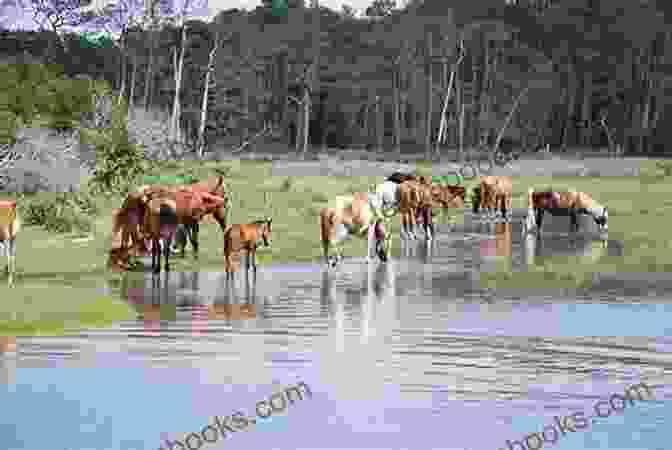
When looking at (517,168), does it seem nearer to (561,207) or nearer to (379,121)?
(561,207)

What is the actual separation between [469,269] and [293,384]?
1484 cm

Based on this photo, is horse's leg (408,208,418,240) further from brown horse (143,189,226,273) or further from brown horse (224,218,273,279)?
brown horse (224,218,273,279)

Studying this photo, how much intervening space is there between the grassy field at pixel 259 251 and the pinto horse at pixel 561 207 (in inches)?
22.7

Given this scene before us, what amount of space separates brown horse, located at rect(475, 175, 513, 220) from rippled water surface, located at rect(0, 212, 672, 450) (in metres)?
23.1

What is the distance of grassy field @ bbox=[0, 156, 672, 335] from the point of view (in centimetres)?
2092

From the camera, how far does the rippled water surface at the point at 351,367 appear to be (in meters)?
13.2

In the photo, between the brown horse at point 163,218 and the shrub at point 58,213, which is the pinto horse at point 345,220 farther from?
the shrub at point 58,213

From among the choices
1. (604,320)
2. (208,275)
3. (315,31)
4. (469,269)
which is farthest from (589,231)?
(315,31)

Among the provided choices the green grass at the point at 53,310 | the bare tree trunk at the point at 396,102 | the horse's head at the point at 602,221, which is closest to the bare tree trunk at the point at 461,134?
the bare tree trunk at the point at 396,102

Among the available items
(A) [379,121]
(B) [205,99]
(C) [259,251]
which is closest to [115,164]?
(C) [259,251]

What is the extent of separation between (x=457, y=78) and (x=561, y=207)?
7131 cm

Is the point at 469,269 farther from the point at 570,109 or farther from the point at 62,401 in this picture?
the point at 570,109

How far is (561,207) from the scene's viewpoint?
142ft

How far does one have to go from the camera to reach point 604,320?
21234 millimetres
